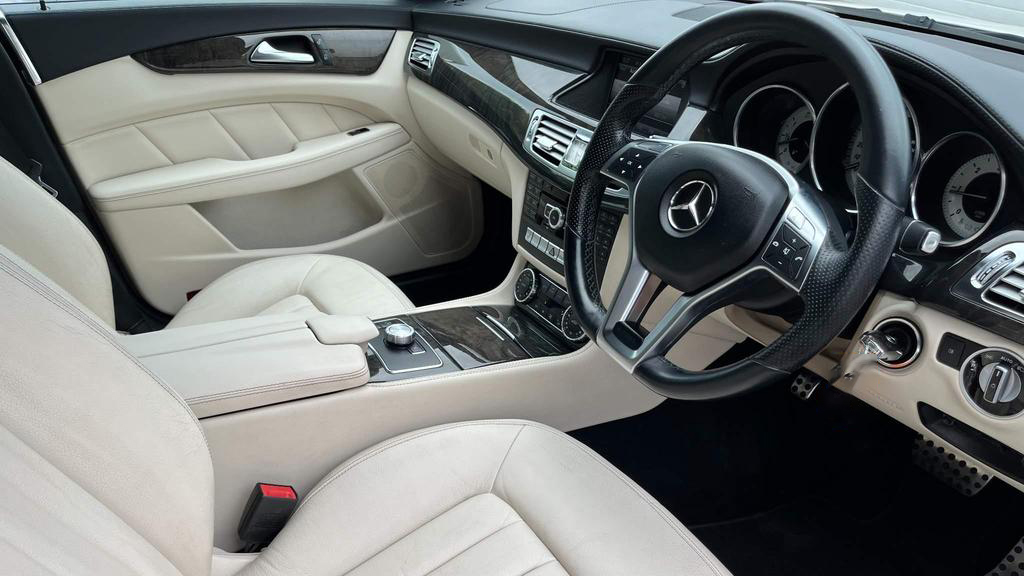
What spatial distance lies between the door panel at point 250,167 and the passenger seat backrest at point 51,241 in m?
0.63

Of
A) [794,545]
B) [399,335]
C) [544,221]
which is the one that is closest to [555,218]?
[544,221]

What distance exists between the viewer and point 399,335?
1453mm

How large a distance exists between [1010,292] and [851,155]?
0.35m

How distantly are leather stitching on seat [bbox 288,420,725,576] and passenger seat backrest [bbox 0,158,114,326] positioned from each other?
44 cm

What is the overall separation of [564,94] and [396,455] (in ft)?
2.63

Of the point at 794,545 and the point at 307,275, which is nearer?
the point at 794,545

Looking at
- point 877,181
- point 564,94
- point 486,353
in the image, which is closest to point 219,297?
point 486,353

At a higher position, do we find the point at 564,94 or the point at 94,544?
the point at 564,94

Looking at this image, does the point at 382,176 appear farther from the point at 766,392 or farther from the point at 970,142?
the point at 970,142

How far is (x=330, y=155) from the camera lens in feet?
7.00

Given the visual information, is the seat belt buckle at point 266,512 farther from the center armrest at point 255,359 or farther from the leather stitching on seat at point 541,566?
the leather stitching on seat at point 541,566

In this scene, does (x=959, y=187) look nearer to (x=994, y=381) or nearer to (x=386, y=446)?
(x=994, y=381)

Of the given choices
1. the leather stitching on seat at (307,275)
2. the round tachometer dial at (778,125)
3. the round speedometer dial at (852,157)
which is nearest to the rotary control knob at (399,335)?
the leather stitching on seat at (307,275)

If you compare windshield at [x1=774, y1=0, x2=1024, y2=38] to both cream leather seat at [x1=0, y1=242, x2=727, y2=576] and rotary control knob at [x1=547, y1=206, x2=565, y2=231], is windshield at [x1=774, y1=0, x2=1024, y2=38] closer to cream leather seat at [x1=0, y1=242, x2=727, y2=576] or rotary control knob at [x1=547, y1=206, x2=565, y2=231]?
rotary control knob at [x1=547, y1=206, x2=565, y2=231]
